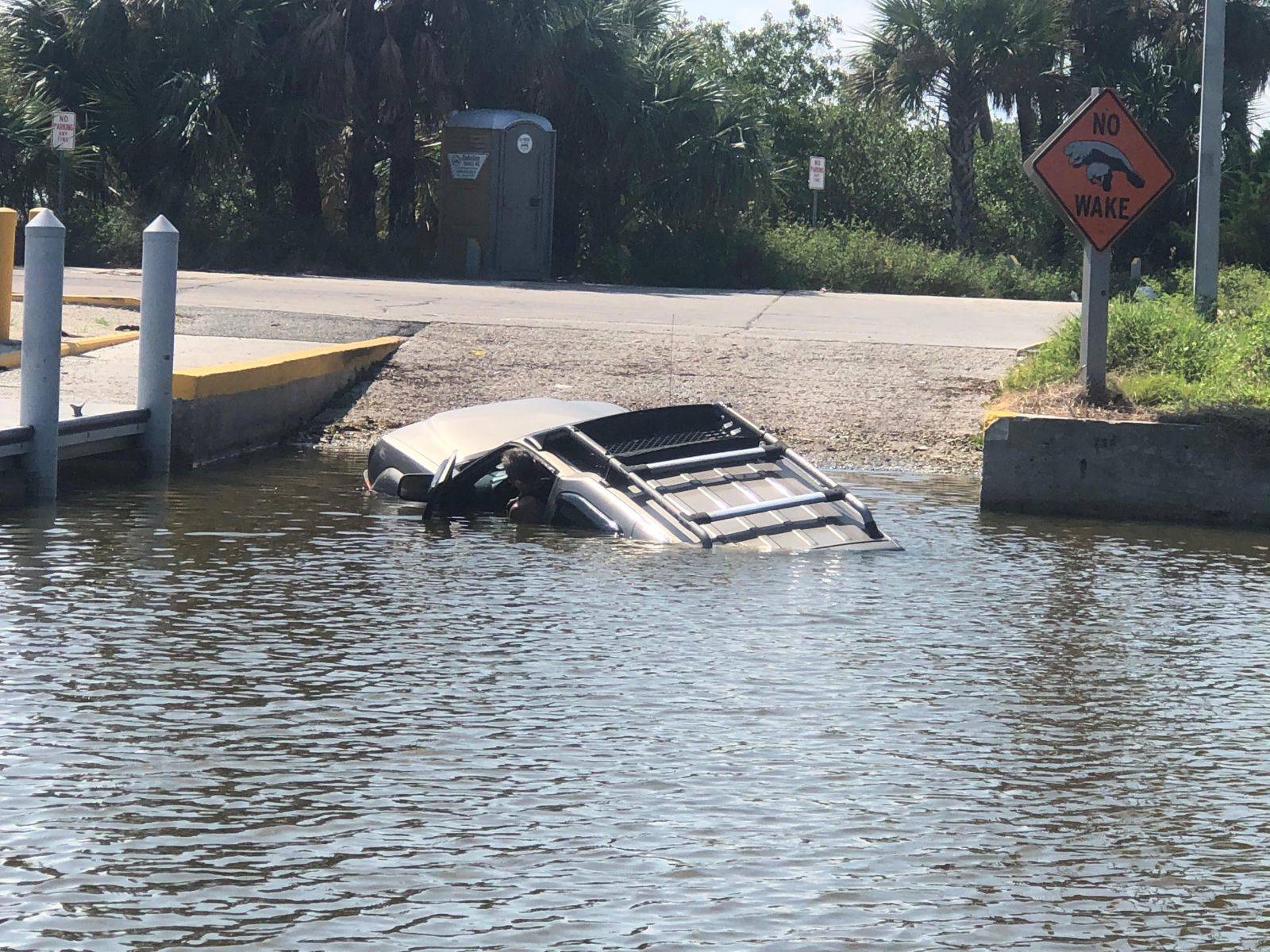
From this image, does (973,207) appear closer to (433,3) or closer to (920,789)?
(433,3)

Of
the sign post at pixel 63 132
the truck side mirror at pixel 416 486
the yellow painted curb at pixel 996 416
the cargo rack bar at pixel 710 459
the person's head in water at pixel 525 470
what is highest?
the sign post at pixel 63 132

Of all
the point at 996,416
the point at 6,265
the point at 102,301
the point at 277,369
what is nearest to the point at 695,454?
the point at 996,416

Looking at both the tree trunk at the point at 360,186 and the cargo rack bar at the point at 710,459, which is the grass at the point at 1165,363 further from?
the tree trunk at the point at 360,186

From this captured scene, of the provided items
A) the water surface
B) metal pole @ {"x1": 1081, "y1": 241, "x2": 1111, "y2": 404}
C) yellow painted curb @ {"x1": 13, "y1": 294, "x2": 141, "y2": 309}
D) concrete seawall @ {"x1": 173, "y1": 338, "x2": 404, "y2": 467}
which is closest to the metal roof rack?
the water surface

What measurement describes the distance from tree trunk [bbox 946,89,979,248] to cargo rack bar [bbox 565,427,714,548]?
24.1 m

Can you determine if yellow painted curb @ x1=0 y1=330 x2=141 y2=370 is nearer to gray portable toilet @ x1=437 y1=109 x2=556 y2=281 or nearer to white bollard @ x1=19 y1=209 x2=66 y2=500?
white bollard @ x1=19 y1=209 x2=66 y2=500

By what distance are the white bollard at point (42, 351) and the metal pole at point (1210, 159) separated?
35.8 ft

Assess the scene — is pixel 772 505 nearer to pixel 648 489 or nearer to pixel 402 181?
pixel 648 489

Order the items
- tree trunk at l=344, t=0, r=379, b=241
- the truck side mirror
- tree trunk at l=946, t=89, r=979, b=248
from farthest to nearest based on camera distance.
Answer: tree trunk at l=946, t=89, r=979, b=248
tree trunk at l=344, t=0, r=379, b=241
the truck side mirror

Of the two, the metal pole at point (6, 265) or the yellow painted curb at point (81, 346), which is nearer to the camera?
the yellow painted curb at point (81, 346)

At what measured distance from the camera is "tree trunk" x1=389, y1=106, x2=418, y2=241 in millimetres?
29578

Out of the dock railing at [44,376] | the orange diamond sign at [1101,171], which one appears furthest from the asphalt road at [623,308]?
the dock railing at [44,376]

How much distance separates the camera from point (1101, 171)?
1354cm

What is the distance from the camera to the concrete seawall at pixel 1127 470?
12.7m
